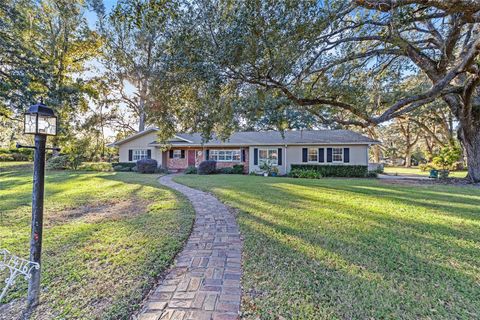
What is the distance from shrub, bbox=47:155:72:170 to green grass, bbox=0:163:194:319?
15.8 m

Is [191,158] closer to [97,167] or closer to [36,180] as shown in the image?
[97,167]

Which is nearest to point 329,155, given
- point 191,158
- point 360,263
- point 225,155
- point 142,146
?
point 225,155

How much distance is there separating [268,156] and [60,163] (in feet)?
61.6

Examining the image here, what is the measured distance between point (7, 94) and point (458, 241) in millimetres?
15858

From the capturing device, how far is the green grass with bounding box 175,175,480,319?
2320mm

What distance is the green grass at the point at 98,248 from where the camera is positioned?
2.40 m

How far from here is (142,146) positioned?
846 inches

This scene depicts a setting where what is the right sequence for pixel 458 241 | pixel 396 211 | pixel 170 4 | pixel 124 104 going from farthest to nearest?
pixel 124 104 < pixel 396 211 < pixel 170 4 < pixel 458 241

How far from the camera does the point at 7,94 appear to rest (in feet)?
32.0

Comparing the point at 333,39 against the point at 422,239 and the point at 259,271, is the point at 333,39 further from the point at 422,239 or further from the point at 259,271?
the point at 259,271

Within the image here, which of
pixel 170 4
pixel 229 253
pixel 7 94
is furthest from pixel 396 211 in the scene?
pixel 7 94

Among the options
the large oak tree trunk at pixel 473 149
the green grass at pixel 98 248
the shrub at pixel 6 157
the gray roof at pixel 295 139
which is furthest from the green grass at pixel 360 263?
the shrub at pixel 6 157

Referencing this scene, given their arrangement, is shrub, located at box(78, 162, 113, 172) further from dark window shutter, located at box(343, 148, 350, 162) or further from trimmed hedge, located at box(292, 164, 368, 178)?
dark window shutter, located at box(343, 148, 350, 162)

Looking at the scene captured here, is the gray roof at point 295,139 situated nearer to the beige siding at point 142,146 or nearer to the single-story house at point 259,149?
the single-story house at point 259,149
